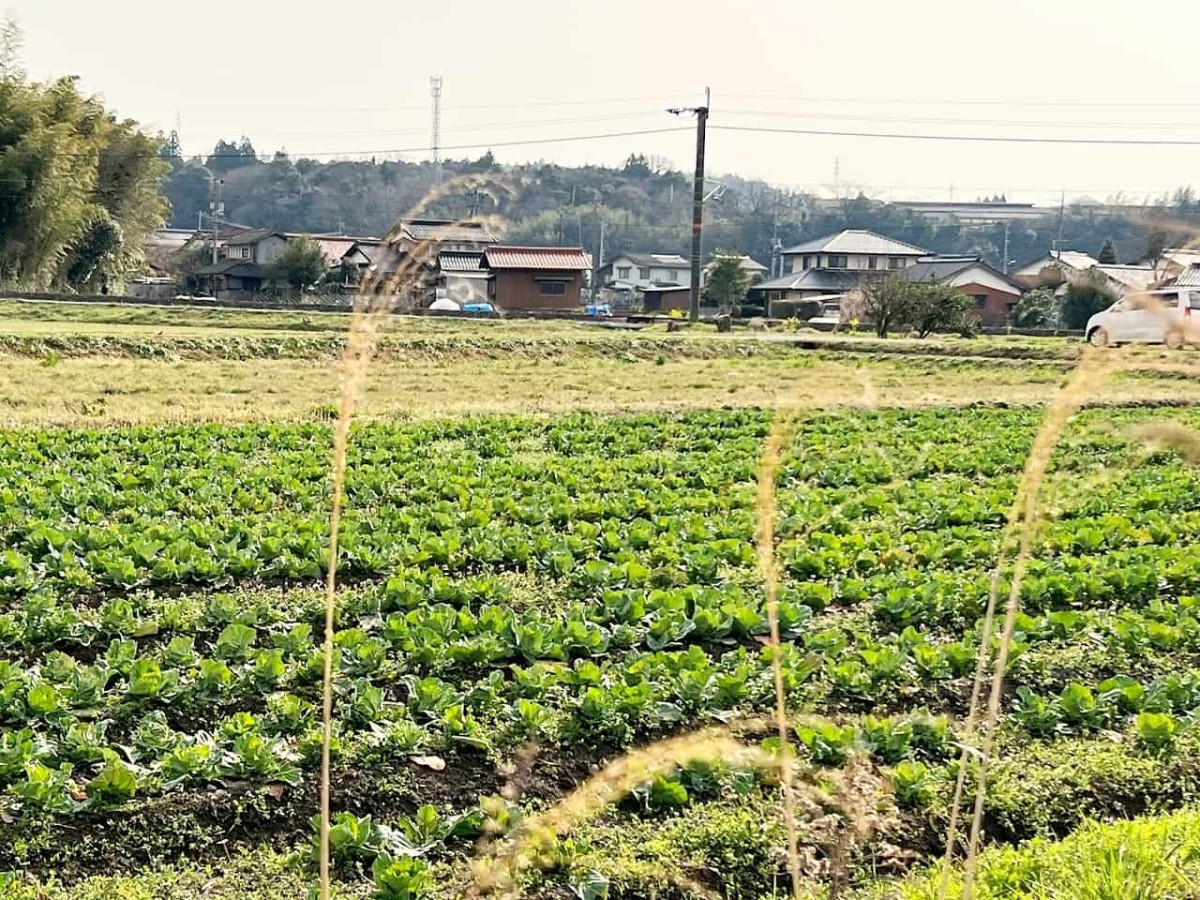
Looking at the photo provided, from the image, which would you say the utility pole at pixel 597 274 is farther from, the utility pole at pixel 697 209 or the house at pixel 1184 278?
the house at pixel 1184 278

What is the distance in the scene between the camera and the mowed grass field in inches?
142

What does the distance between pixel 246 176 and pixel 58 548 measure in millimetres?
85652

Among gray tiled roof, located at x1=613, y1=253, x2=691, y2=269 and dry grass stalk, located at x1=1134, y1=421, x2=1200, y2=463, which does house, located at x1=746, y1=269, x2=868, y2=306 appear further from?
dry grass stalk, located at x1=1134, y1=421, x2=1200, y2=463

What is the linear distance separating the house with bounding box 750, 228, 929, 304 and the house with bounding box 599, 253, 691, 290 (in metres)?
15.3

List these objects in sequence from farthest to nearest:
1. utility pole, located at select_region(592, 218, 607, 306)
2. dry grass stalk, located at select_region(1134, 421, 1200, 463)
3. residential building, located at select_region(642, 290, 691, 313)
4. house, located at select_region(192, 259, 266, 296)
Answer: utility pole, located at select_region(592, 218, 607, 306)
residential building, located at select_region(642, 290, 691, 313)
house, located at select_region(192, 259, 266, 296)
dry grass stalk, located at select_region(1134, 421, 1200, 463)

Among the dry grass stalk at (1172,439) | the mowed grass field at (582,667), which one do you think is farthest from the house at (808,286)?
the dry grass stalk at (1172,439)

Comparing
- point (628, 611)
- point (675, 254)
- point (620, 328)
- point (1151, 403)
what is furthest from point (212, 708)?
point (675, 254)

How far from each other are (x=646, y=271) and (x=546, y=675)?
7381cm

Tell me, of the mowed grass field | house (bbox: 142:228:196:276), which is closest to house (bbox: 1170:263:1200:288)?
the mowed grass field

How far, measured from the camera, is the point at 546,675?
16.3ft

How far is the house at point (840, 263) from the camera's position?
188 ft

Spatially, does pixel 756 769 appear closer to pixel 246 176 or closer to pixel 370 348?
pixel 370 348

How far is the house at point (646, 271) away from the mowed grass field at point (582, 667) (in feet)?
216

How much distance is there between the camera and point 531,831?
373cm
